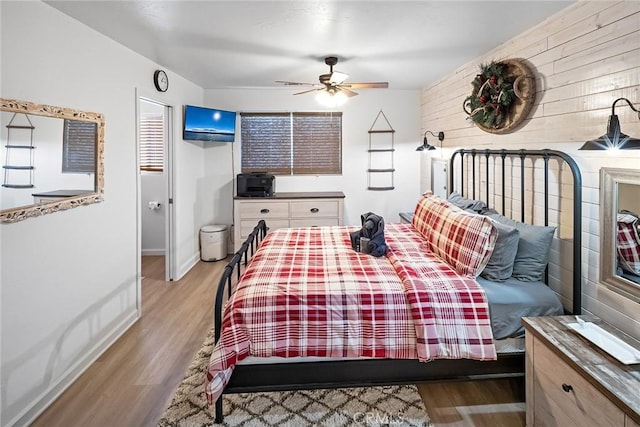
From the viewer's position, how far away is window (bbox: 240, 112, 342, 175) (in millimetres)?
5352

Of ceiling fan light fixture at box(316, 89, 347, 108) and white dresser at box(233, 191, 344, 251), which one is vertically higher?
ceiling fan light fixture at box(316, 89, 347, 108)

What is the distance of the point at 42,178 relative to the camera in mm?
2145

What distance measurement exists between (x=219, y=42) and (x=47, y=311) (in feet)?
7.43

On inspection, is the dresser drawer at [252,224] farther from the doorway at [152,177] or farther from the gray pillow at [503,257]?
the gray pillow at [503,257]

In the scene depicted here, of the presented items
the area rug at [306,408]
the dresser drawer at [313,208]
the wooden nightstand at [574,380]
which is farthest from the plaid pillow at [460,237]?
the dresser drawer at [313,208]

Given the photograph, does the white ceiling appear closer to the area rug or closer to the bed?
the bed

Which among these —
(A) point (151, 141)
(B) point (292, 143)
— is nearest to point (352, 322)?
(B) point (292, 143)

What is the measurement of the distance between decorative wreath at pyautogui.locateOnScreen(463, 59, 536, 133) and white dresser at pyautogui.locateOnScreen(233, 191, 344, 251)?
85.2 inches

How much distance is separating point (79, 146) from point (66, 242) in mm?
625

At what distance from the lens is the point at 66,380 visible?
7.82 feet

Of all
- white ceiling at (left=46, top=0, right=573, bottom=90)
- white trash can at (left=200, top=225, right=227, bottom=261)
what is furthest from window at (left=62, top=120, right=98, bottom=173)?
white trash can at (left=200, top=225, right=227, bottom=261)

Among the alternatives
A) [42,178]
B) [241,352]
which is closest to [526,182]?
[241,352]

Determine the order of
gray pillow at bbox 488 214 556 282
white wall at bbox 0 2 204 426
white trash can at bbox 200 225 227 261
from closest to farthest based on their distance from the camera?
white wall at bbox 0 2 204 426 → gray pillow at bbox 488 214 556 282 → white trash can at bbox 200 225 227 261

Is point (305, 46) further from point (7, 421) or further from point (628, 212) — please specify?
point (7, 421)
